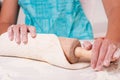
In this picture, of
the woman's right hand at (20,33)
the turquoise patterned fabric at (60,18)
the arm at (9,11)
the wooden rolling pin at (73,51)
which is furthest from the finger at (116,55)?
the arm at (9,11)

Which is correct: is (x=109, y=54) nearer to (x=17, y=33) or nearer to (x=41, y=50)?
(x=41, y=50)

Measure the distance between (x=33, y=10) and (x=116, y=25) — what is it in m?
0.46

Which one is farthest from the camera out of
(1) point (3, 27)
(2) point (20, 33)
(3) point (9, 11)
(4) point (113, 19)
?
(3) point (9, 11)

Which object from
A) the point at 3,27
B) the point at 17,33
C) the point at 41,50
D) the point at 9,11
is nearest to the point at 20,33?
the point at 17,33

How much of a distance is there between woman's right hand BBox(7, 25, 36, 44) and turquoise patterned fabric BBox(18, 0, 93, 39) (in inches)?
12.7

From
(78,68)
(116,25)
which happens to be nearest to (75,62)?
(78,68)

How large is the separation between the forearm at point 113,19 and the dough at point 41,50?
180 millimetres

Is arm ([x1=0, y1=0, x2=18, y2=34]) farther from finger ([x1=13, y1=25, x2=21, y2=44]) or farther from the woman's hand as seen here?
the woman's hand

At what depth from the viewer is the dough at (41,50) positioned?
0.84 m

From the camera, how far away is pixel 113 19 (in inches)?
42.7

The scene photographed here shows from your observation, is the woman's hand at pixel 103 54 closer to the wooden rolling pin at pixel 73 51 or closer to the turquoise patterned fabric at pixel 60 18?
the wooden rolling pin at pixel 73 51

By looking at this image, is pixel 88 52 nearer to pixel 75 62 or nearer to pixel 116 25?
pixel 75 62

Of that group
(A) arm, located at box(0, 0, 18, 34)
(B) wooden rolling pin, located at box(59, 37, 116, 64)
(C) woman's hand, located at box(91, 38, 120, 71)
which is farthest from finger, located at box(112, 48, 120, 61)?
(A) arm, located at box(0, 0, 18, 34)

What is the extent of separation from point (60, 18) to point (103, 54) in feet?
1.80
